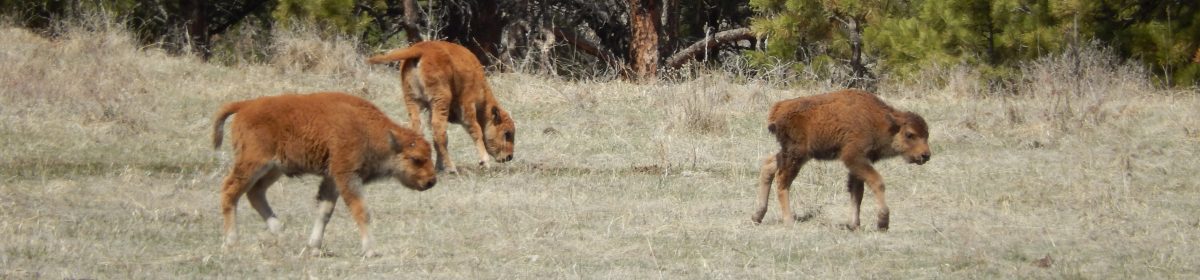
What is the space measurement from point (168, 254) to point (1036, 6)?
13401 mm

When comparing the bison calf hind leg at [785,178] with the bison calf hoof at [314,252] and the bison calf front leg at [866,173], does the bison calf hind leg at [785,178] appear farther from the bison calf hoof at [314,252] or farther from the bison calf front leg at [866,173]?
the bison calf hoof at [314,252]

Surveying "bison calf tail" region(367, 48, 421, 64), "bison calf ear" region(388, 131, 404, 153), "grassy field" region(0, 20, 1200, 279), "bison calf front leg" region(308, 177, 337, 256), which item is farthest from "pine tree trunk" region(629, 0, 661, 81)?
"bison calf front leg" region(308, 177, 337, 256)

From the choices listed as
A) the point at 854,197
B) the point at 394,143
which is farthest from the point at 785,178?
the point at 394,143

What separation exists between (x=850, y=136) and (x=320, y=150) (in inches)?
129

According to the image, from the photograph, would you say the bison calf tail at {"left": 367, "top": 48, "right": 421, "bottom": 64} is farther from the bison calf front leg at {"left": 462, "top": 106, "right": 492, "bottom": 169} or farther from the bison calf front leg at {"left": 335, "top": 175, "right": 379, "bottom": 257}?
the bison calf front leg at {"left": 335, "top": 175, "right": 379, "bottom": 257}

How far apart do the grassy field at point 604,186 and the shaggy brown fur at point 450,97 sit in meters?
0.34

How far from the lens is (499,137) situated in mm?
13727

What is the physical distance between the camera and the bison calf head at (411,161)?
9.19 meters

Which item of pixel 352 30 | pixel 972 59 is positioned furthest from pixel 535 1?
pixel 972 59

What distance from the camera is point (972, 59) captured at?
20.4 metres

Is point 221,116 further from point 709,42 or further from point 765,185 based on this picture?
point 709,42

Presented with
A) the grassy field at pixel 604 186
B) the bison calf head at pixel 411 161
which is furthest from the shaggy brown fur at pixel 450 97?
the bison calf head at pixel 411 161

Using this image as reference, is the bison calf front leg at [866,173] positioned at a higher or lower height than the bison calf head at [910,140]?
lower

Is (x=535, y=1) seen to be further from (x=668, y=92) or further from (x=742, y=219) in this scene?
(x=742, y=219)
